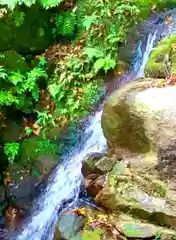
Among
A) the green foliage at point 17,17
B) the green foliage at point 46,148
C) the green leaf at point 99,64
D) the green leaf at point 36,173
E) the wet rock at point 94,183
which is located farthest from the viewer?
the green foliage at point 17,17

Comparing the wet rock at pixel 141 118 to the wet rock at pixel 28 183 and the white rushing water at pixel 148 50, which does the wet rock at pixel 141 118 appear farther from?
the wet rock at pixel 28 183

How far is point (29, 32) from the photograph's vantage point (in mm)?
8914

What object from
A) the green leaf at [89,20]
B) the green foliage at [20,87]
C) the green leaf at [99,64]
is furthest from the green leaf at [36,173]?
the green leaf at [89,20]

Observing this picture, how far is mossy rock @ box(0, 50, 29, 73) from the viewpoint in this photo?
8.43m

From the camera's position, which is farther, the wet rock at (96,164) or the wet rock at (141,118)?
the wet rock at (96,164)

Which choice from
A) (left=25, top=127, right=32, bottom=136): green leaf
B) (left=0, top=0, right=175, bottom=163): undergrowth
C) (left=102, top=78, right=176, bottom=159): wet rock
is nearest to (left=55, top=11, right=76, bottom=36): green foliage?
(left=0, top=0, right=175, bottom=163): undergrowth

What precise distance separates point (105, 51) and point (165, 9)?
192 cm

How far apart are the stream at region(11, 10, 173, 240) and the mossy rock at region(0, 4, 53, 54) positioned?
2.32 m

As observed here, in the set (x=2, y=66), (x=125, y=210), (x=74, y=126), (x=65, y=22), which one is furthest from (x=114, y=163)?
(x=65, y=22)

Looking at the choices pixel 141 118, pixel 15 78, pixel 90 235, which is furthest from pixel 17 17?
pixel 90 235

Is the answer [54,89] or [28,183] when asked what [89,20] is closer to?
[54,89]

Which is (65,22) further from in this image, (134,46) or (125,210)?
(125,210)

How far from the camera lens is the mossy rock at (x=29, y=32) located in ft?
28.4

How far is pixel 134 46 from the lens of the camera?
324 inches
